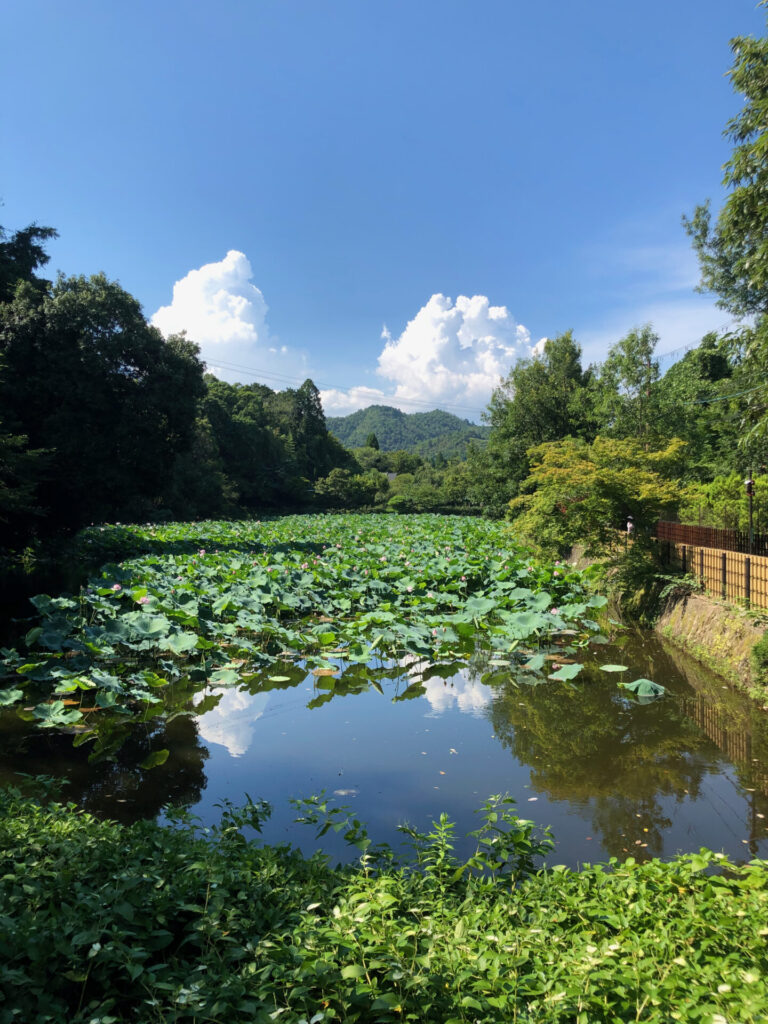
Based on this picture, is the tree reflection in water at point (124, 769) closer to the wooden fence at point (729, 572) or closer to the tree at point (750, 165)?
the wooden fence at point (729, 572)

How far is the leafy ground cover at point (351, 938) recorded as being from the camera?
1.88 meters

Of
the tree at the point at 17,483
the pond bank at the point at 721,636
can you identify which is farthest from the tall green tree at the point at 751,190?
the tree at the point at 17,483

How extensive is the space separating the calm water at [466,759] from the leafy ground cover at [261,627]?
0.36m

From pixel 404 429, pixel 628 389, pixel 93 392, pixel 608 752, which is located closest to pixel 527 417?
pixel 628 389

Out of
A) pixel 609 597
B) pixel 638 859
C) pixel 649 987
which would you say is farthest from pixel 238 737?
pixel 609 597

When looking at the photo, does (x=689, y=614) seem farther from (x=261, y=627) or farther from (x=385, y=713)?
(x=261, y=627)

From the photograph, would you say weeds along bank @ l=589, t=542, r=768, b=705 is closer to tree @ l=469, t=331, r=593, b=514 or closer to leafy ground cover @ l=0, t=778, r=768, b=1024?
leafy ground cover @ l=0, t=778, r=768, b=1024

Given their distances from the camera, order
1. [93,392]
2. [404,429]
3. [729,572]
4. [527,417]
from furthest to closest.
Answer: [404,429] < [527,417] < [93,392] < [729,572]

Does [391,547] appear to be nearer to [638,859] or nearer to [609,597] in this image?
[609,597]

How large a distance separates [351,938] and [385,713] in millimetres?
3734

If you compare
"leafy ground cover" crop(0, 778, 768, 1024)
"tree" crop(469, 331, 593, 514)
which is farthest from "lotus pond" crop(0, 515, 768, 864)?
"tree" crop(469, 331, 593, 514)

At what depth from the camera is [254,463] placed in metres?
48.7

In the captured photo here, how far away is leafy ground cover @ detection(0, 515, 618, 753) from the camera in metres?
5.89

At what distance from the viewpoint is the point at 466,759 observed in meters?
4.70
